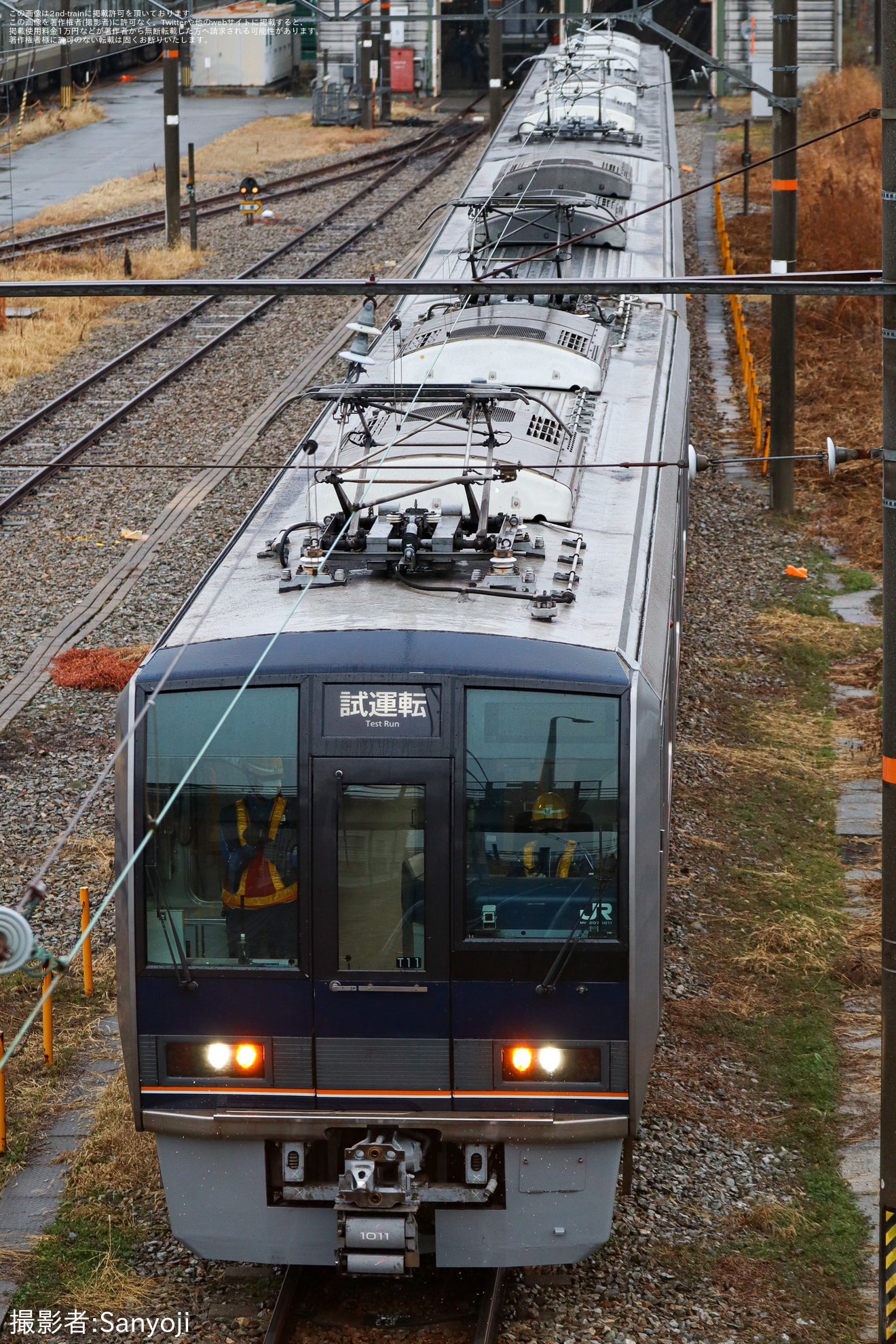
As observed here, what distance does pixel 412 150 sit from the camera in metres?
37.9

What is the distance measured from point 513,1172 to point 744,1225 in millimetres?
1333

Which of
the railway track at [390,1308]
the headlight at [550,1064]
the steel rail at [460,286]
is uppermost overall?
the steel rail at [460,286]

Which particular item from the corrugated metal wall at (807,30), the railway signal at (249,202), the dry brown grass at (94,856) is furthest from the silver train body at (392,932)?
the corrugated metal wall at (807,30)

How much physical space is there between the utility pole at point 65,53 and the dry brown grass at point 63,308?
4.59 meters

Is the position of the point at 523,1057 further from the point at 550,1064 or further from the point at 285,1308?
the point at 285,1308

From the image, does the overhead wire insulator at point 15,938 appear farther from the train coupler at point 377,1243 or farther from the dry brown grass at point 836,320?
the dry brown grass at point 836,320

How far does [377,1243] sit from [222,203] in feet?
92.6

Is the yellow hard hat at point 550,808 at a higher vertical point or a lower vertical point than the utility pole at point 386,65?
lower

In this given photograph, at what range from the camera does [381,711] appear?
6223 millimetres

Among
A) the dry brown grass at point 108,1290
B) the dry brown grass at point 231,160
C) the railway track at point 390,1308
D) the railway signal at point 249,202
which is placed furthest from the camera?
the dry brown grass at point 231,160

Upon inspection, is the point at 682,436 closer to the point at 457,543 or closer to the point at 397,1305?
the point at 457,543

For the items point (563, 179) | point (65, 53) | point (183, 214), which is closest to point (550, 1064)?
point (563, 179)

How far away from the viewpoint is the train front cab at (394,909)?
20.4 ft

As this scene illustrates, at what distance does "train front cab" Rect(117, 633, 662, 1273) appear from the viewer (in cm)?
621
